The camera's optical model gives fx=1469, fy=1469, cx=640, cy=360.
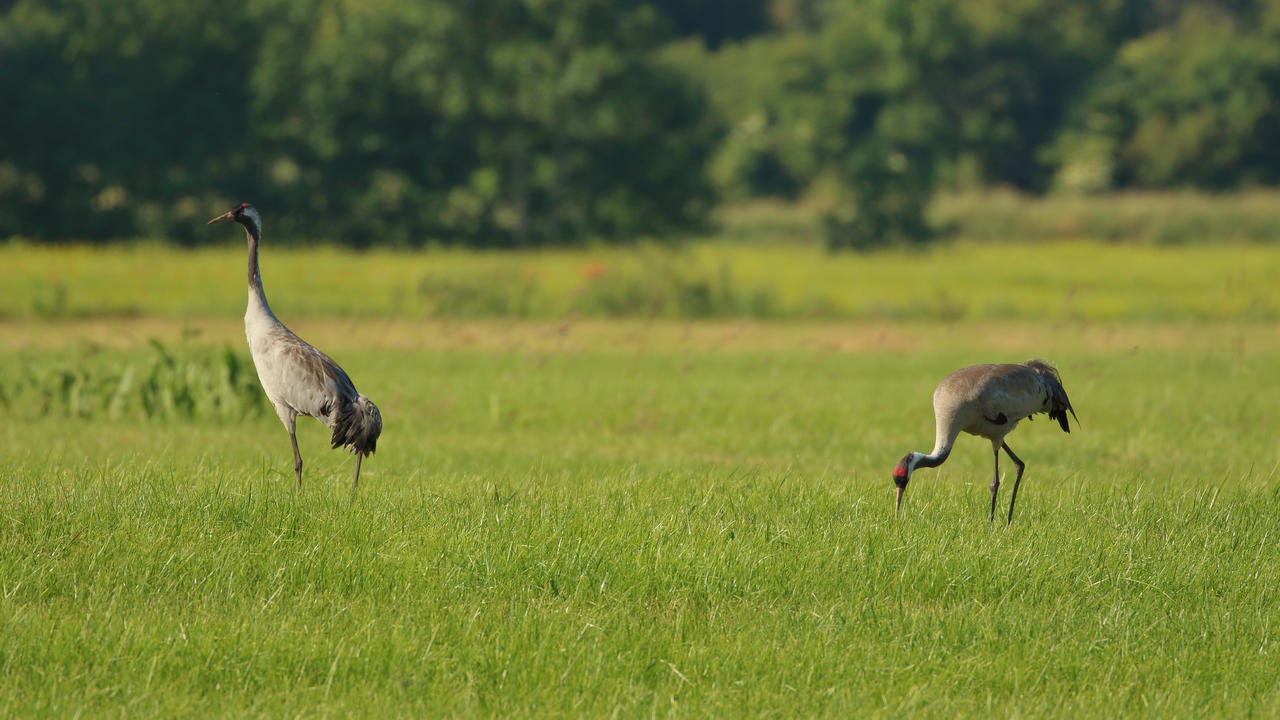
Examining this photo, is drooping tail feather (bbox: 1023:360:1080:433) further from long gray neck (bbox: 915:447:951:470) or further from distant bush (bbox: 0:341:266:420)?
distant bush (bbox: 0:341:266:420)

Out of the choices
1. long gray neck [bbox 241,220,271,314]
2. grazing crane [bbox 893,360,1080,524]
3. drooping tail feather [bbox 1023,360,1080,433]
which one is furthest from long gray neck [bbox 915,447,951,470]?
long gray neck [bbox 241,220,271,314]

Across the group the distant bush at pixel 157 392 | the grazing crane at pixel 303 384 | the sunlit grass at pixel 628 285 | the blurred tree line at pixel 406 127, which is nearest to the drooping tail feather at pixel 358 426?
the grazing crane at pixel 303 384

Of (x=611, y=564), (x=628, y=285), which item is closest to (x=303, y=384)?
Result: (x=611, y=564)

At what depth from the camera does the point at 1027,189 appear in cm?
7831

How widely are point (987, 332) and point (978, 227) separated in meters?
31.8

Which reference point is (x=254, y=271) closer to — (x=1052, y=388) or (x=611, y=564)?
(x=611, y=564)

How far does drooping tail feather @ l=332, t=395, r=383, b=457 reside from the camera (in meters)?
10.1

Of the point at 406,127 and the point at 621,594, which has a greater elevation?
the point at 406,127

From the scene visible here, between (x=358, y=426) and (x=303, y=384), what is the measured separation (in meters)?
0.53

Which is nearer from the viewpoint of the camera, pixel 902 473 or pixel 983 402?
pixel 902 473

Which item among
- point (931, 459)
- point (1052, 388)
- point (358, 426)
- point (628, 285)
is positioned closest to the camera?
point (931, 459)

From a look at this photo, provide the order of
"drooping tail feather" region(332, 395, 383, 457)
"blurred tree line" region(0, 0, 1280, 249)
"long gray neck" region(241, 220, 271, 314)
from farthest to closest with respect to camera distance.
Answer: "blurred tree line" region(0, 0, 1280, 249) < "long gray neck" region(241, 220, 271, 314) < "drooping tail feather" region(332, 395, 383, 457)

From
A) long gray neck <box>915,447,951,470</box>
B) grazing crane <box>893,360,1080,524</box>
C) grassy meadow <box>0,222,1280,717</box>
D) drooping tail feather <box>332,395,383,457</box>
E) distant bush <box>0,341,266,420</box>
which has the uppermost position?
grazing crane <box>893,360,1080,524</box>

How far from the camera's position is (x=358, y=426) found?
398 inches
